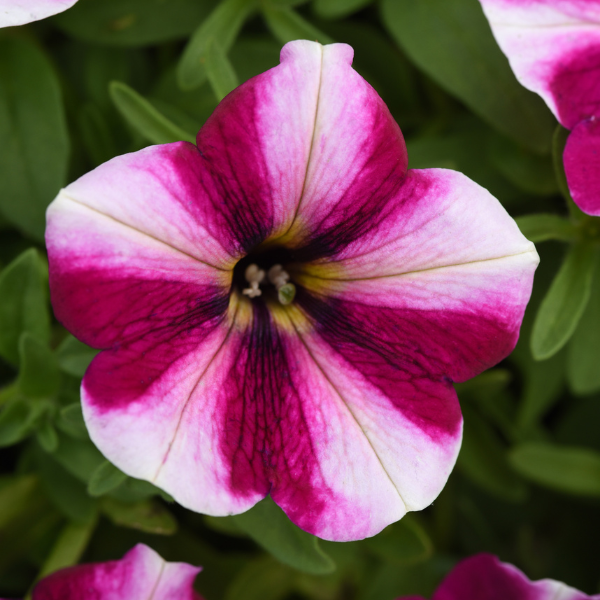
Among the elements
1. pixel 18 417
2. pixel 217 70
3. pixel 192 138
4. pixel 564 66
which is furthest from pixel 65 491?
pixel 564 66

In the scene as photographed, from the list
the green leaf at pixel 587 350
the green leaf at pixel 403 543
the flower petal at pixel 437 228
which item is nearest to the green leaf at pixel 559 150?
the green leaf at pixel 587 350

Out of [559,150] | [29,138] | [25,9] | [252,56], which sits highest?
[25,9]

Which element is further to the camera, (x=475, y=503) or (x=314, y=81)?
(x=475, y=503)

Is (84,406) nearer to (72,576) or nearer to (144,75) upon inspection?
(72,576)

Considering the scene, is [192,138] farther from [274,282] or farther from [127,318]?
[127,318]

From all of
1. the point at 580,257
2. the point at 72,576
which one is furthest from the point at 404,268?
the point at 72,576

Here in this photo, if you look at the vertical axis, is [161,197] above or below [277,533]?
above
